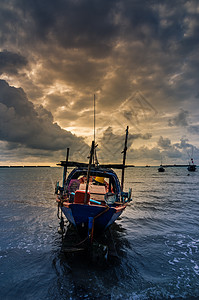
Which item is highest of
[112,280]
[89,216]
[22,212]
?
[89,216]

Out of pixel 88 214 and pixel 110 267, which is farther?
pixel 88 214

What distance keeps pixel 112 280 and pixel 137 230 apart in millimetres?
6494

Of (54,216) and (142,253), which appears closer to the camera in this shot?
(142,253)

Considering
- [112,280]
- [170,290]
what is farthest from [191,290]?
[112,280]

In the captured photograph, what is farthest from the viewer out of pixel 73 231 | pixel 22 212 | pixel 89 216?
pixel 22 212

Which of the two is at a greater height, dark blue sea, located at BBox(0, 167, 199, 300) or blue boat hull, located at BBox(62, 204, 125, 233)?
blue boat hull, located at BBox(62, 204, 125, 233)

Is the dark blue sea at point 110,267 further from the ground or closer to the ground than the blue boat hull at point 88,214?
closer to the ground

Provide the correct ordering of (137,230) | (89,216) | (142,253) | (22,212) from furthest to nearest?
(22,212)
(137,230)
(142,253)
(89,216)

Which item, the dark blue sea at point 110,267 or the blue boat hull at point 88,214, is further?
the blue boat hull at point 88,214

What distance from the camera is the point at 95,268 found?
7.14 m

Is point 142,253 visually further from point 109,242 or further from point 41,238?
point 41,238

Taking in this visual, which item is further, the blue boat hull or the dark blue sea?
the blue boat hull

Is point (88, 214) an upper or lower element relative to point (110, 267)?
upper

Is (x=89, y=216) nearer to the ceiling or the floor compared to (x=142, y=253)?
nearer to the ceiling
